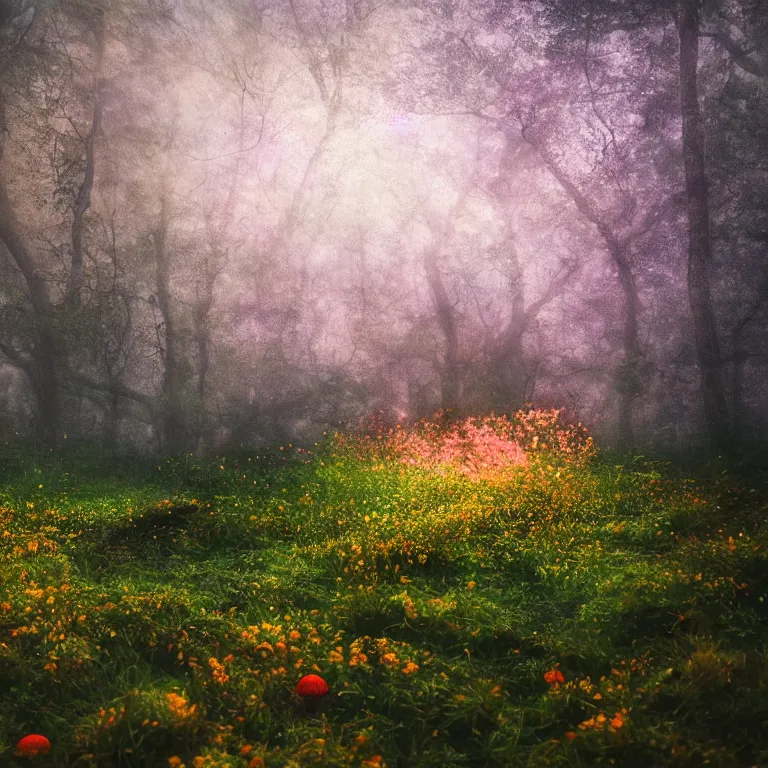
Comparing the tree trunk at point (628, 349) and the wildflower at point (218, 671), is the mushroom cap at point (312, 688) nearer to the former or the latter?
the wildflower at point (218, 671)

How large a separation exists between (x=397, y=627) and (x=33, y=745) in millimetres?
2057

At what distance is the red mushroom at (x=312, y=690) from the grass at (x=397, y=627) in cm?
7

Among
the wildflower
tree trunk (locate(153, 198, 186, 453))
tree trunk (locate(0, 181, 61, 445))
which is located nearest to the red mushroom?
the wildflower

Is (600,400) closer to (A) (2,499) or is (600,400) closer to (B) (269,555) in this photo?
(B) (269,555)

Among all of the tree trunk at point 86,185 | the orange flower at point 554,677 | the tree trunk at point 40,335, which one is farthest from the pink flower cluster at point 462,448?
the tree trunk at point 86,185

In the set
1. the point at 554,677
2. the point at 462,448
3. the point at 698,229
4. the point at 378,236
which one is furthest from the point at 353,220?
the point at 554,677

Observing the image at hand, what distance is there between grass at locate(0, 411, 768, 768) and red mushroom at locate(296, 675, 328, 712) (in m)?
0.07

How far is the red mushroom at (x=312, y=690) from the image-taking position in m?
3.33

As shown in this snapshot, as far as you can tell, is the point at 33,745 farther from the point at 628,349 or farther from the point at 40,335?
the point at 628,349

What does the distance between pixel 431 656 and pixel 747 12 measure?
421 inches

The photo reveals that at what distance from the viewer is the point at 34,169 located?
1080cm

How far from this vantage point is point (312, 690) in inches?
131

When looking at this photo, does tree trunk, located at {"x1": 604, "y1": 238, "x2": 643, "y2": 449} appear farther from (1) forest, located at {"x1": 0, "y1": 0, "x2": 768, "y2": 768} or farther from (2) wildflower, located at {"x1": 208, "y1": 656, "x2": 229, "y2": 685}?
(2) wildflower, located at {"x1": 208, "y1": 656, "x2": 229, "y2": 685}

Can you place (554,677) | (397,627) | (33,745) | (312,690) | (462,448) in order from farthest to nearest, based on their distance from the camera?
(462,448) → (397,627) → (554,677) → (312,690) → (33,745)
